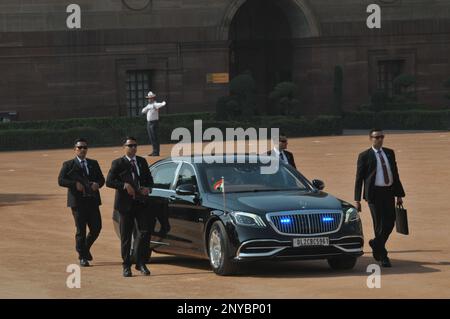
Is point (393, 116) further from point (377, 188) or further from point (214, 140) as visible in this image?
point (377, 188)

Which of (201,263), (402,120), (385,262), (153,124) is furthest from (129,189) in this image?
(402,120)

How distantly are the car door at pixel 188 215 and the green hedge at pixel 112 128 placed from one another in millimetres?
25176

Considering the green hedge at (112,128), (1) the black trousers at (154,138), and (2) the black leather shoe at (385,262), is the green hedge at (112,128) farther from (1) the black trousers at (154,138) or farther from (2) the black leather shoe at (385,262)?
A: (2) the black leather shoe at (385,262)

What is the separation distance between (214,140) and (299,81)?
10.8 metres

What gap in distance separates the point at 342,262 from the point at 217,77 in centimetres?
3575

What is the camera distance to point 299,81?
5481 centimetres

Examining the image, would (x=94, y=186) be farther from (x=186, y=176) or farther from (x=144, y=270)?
Answer: (x=144, y=270)

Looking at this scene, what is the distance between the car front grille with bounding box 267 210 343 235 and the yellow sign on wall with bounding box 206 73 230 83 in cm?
3587

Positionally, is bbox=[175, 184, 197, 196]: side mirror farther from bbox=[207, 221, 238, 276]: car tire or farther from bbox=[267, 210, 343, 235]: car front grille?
bbox=[267, 210, 343, 235]: car front grille

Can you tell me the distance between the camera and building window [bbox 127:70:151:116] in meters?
52.1

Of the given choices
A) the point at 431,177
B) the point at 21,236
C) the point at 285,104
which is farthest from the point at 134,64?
the point at 21,236

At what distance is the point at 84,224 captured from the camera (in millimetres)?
18188

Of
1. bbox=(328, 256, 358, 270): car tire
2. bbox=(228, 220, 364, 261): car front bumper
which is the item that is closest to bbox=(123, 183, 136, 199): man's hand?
bbox=(228, 220, 364, 261): car front bumper

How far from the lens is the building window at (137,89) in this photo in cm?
5209
